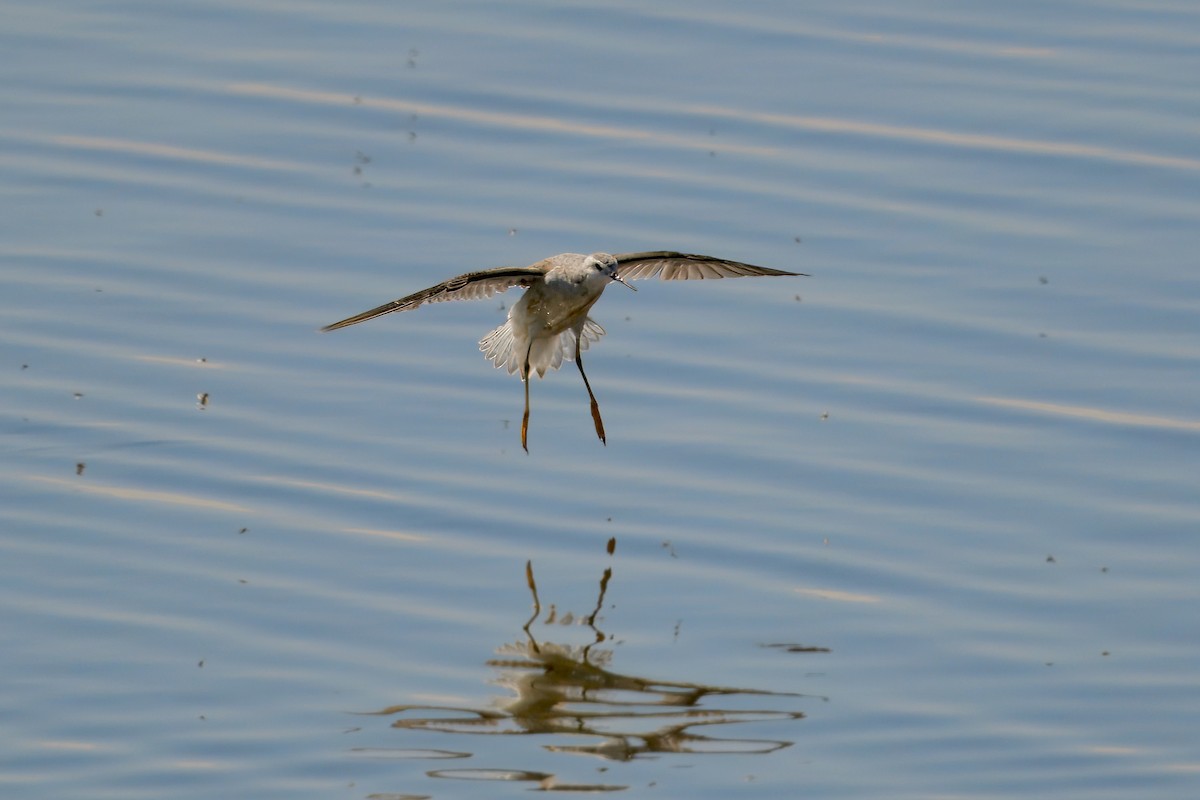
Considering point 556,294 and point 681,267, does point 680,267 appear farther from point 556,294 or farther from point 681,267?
point 556,294

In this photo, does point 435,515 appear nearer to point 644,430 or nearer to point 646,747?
point 644,430

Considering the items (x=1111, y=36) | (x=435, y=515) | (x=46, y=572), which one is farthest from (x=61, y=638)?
(x=1111, y=36)

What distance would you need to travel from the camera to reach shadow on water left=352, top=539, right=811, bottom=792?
27.7ft

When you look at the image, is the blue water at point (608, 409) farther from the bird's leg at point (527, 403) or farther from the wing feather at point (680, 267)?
the wing feather at point (680, 267)

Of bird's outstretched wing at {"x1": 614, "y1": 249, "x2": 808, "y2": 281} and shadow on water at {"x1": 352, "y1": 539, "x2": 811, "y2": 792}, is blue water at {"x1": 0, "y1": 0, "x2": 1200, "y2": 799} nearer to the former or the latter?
shadow on water at {"x1": 352, "y1": 539, "x2": 811, "y2": 792}

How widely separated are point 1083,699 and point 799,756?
57.9 inches

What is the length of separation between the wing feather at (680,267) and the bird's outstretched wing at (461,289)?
642 millimetres

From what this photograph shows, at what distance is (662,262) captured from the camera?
11.9 m

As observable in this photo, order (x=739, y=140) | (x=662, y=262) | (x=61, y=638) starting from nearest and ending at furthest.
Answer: (x=61, y=638) < (x=662, y=262) < (x=739, y=140)

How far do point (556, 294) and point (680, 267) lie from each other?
91 cm

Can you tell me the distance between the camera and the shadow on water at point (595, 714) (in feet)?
27.7

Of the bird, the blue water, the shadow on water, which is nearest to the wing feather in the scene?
the bird

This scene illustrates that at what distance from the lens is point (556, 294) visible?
38.7 feet

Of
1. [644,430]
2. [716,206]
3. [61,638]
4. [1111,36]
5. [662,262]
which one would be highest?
[1111,36]
